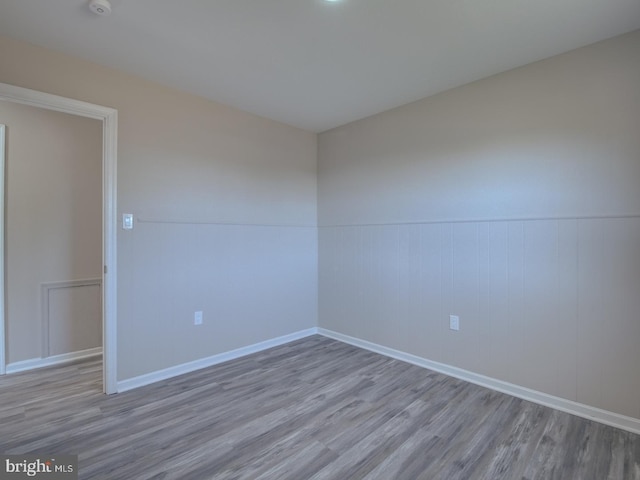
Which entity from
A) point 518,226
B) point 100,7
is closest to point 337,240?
point 518,226

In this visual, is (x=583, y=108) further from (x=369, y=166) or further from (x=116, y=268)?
(x=116, y=268)

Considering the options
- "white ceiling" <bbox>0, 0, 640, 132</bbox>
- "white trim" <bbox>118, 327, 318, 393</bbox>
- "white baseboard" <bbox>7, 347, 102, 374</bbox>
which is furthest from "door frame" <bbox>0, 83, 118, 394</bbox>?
"white baseboard" <bbox>7, 347, 102, 374</bbox>

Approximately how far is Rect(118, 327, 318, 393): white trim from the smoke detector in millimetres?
2454

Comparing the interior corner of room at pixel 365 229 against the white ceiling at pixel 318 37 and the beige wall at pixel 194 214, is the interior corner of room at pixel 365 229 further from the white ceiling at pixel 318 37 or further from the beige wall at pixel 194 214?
the white ceiling at pixel 318 37

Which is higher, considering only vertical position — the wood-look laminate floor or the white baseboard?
the white baseboard

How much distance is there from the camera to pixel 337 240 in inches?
144

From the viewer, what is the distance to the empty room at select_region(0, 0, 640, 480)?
5.82 feet

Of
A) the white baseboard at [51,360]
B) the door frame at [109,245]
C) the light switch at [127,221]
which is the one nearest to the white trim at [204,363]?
the door frame at [109,245]

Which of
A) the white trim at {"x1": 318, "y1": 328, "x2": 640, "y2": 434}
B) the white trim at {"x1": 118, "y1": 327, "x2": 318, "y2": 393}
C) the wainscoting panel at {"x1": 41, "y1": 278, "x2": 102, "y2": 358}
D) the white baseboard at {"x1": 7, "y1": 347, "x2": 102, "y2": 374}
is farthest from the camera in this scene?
the wainscoting panel at {"x1": 41, "y1": 278, "x2": 102, "y2": 358}

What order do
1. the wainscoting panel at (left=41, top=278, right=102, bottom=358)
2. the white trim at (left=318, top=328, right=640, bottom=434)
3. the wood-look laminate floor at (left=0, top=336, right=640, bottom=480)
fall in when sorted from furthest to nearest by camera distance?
1. the wainscoting panel at (left=41, top=278, right=102, bottom=358)
2. the white trim at (left=318, top=328, right=640, bottom=434)
3. the wood-look laminate floor at (left=0, top=336, right=640, bottom=480)

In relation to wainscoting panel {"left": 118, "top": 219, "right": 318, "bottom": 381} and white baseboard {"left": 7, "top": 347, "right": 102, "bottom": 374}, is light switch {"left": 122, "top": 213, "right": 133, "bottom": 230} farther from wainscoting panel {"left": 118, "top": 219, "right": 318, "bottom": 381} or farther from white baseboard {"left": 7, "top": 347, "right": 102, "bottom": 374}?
white baseboard {"left": 7, "top": 347, "right": 102, "bottom": 374}

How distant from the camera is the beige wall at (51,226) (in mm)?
2775

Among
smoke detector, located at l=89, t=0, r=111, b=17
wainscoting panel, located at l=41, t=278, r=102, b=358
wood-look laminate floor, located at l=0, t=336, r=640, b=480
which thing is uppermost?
smoke detector, located at l=89, t=0, r=111, b=17

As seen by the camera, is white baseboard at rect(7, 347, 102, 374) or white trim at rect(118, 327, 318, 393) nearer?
white trim at rect(118, 327, 318, 393)
